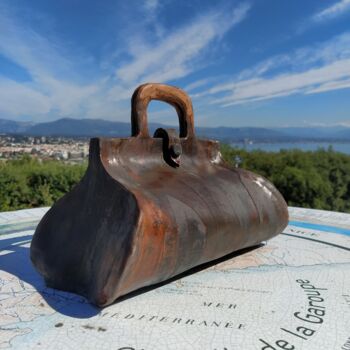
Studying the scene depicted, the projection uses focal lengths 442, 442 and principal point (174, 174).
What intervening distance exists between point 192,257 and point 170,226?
0.40 meters

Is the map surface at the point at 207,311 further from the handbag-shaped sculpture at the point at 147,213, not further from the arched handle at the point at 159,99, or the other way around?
the arched handle at the point at 159,99

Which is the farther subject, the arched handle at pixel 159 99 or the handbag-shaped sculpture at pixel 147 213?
the arched handle at pixel 159 99

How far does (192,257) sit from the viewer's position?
3.04 m

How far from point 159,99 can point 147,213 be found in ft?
4.56

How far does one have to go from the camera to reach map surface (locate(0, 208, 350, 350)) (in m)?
2.32

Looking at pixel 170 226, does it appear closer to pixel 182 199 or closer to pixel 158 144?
pixel 182 199

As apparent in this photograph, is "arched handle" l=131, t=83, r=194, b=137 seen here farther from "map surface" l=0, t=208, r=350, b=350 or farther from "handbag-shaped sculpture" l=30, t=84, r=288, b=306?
"map surface" l=0, t=208, r=350, b=350

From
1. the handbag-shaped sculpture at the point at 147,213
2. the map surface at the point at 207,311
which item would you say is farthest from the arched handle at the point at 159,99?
the map surface at the point at 207,311

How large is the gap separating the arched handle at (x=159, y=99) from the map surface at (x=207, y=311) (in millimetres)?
1184

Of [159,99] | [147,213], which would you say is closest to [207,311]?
[147,213]

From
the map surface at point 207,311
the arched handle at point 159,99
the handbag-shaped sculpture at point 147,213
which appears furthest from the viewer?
the arched handle at point 159,99

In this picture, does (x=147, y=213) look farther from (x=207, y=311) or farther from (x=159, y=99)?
(x=159, y=99)

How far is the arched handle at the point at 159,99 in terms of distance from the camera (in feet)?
11.3

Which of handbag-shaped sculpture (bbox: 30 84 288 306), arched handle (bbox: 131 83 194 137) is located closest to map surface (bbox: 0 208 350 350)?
handbag-shaped sculpture (bbox: 30 84 288 306)
